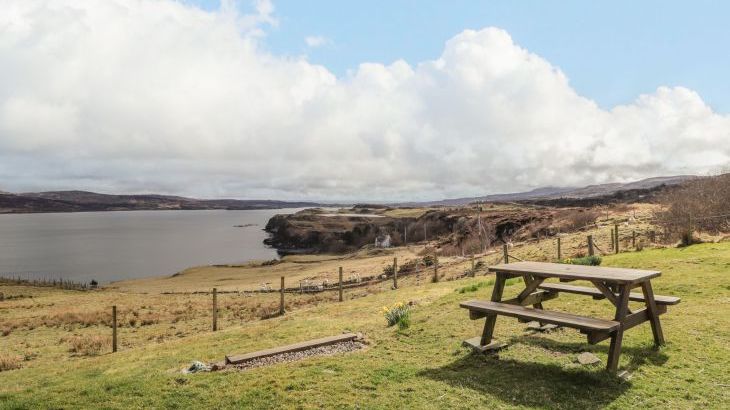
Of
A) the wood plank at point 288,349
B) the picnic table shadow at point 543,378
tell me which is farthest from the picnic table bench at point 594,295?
the wood plank at point 288,349

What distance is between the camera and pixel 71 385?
8586 millimetres

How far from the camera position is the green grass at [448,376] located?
6.45 meters

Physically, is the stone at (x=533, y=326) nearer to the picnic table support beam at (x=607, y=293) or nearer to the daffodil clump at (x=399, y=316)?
the picnic table support beam at (x=607, y=293)

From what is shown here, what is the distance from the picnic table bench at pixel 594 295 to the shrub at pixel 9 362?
14162mm

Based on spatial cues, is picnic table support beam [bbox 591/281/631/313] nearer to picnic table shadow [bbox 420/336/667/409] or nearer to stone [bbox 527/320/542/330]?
picnic table shadow [bbox 420/336/667/409]

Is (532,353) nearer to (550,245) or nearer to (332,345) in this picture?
(332,345)

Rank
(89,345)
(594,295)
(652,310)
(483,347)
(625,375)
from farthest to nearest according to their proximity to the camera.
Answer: (89,345)
(594,295)
(483,347)
(652,310)
(625,375)

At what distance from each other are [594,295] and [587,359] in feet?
5.51

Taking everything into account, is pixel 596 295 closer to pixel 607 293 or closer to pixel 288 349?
pixel 607 293

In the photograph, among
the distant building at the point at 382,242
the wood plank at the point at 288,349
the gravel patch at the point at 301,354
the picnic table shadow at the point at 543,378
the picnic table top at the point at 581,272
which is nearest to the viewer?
the picnic table shadow at the point at 543,378

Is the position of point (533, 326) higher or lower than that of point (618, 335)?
lower

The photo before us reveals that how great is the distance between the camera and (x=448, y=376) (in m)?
7.34

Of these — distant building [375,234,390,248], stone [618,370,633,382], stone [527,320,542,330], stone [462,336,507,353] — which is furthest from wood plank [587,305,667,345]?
distant building [375,234,390,248]

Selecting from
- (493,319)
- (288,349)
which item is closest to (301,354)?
(288,349)
